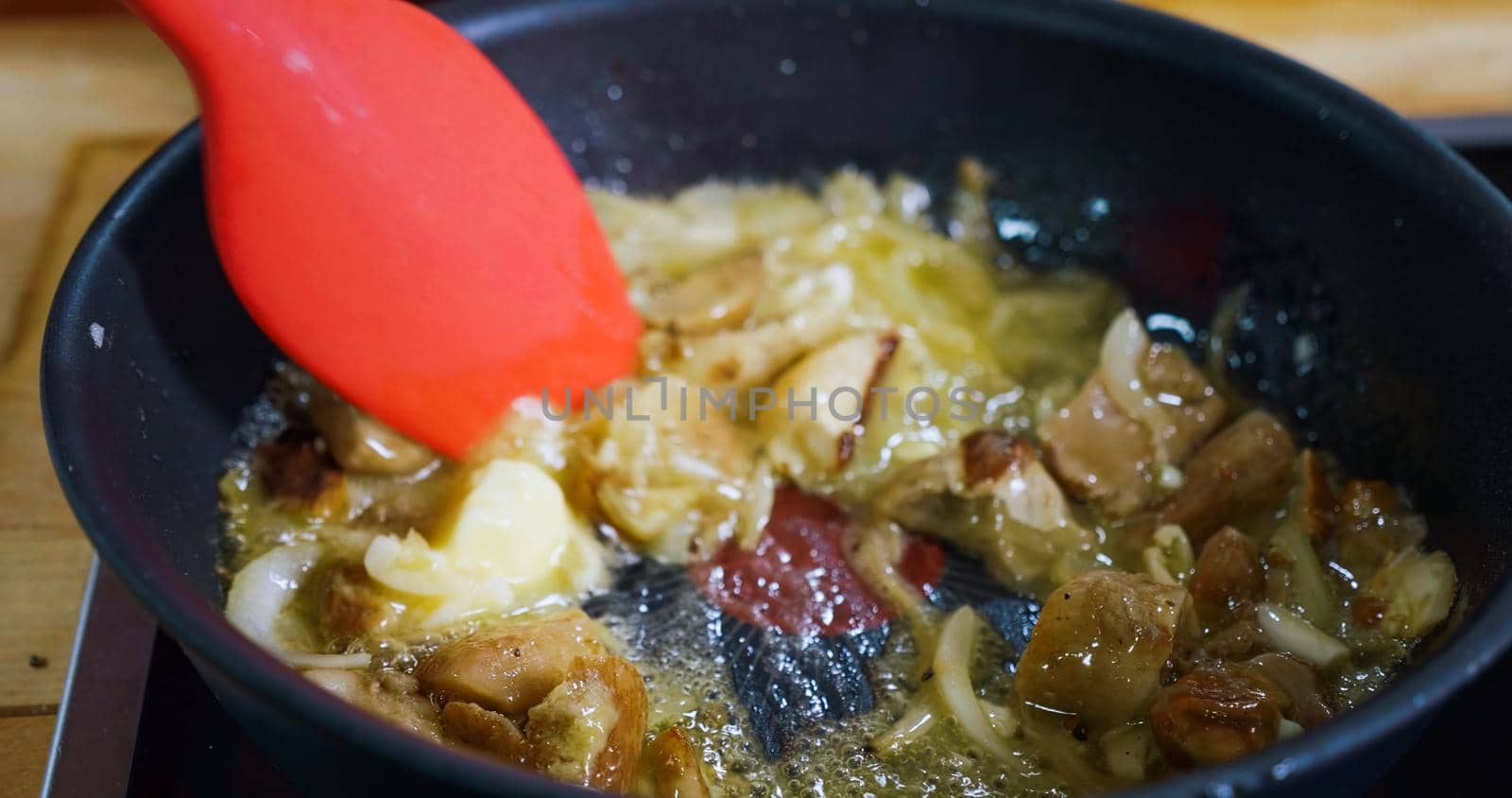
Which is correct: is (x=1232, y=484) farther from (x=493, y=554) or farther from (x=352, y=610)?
(x=352, y=610)

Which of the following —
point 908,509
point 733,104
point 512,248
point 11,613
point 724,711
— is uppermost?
point 733,104

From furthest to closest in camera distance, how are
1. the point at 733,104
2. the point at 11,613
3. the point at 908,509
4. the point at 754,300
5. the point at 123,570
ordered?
the point at 733,104, the point at 754,300, the point at 908,509, the point at 11,613, the point at 123,570

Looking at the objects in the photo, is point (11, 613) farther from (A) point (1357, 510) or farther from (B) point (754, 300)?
(A) point (1357, 510)

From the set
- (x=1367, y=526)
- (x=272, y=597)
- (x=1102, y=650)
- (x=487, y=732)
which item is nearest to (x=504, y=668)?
(x=487, y=732)

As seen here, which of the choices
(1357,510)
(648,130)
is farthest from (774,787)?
(648,130)

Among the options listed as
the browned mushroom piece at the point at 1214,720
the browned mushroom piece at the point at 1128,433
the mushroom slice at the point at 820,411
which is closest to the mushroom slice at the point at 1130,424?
the browned mushroom piece at the point at 1128,433

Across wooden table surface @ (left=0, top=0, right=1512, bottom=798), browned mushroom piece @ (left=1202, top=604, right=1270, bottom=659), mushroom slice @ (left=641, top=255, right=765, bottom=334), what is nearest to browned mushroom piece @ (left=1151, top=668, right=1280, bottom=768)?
browned mushroom piece @ (left=1202, top=604, right=1270, bottom=659)
